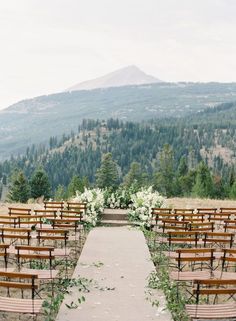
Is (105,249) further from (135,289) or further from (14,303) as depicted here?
(14,303)

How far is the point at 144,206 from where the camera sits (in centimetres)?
1822

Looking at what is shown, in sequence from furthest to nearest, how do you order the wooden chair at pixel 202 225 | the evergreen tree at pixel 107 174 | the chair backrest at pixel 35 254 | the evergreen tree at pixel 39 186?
the evergreen tree at pixel 107 174 < the evergreen tree at pixel 39 186 < the wooden chair at pixel 202 225 < the chair backrest at pixel 35 254

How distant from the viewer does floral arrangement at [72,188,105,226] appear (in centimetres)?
Answer: 1738

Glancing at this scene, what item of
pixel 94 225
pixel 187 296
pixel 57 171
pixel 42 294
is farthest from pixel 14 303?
pixel 57 171

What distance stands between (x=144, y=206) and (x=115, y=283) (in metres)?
8.62

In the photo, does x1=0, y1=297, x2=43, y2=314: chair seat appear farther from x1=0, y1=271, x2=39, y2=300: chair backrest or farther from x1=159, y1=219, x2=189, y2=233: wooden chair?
x1=159, y1=219, x2=189, y2=233: wooden chair

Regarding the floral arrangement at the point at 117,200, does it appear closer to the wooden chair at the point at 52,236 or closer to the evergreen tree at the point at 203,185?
the wooden chair at the point at 52,236

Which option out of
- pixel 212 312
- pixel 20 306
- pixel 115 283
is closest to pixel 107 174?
pixel 115 283

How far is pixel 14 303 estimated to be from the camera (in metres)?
7.37

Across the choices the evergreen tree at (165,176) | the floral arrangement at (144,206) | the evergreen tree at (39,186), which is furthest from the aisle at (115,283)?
the evergreen tree at (165,176)

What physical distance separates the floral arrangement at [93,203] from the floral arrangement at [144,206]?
1216 millimetres

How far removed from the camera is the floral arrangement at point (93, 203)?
17.4 meters

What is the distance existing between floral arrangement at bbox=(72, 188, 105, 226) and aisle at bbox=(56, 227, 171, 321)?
2.31 metres

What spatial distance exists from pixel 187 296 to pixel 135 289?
1007 millimetres
